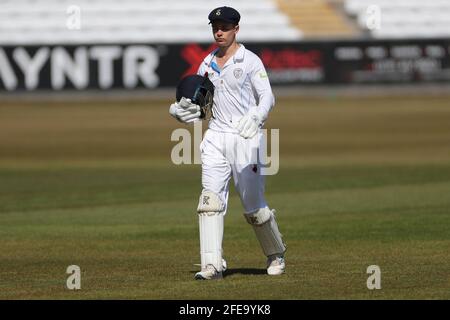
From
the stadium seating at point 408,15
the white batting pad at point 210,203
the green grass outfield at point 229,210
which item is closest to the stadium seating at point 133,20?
the stadium seating at point 408,15

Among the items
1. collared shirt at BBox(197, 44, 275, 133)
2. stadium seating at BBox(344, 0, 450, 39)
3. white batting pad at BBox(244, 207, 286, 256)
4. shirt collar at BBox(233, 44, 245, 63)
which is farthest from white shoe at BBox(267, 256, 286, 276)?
stadium seating at BBox(344, 0, 450, 39)

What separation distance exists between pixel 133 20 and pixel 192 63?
16.9ft

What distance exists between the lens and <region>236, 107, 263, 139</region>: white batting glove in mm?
8523

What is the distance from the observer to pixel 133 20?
41.5m

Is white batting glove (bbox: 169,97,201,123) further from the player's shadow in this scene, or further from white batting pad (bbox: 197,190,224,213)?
the player's shadow

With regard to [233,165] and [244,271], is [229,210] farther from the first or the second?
[233,165]

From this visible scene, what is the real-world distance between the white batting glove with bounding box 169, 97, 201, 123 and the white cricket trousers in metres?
0.28

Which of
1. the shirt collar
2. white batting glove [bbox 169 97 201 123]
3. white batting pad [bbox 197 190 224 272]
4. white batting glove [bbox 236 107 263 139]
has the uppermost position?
the shirt collar

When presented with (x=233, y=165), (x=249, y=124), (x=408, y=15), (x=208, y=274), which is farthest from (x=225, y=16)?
(x=408, y=15)

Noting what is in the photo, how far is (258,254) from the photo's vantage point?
1102 centimetres

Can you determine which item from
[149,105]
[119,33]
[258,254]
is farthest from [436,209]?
[119,33]

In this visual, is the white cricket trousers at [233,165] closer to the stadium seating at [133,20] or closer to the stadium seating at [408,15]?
the stadium seating at [133,20]

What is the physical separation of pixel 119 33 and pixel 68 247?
30.3 meters
